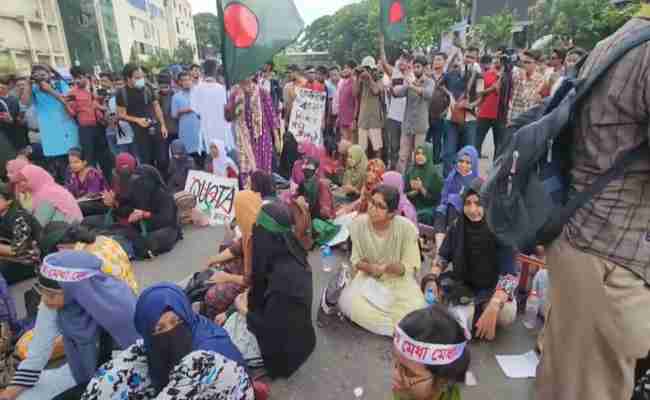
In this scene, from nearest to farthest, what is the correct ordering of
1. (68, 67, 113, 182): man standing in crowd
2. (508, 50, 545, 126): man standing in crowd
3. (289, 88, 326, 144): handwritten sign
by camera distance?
(508, 50, 545, 126): man standing in crowd < (68, 67, 113, 182): man standing in crowd < (289, 88, 326, 144): handwritten sign

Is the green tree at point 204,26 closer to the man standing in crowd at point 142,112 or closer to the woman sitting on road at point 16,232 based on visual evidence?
the man standing in crowd at point 142,112

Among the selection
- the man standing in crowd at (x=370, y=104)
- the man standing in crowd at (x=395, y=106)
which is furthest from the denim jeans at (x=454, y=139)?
the man standing in crowd at (x=370, y=104)

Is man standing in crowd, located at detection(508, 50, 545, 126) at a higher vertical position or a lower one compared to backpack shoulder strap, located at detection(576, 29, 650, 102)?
lower

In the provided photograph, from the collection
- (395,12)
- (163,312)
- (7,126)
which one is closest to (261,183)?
(163,312)

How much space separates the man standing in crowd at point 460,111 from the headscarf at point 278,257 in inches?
167

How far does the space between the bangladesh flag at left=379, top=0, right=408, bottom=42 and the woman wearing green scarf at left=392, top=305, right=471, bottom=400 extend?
477cm

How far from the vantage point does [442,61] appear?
6555 mm

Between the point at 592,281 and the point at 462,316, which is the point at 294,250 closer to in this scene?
the point at 462,316

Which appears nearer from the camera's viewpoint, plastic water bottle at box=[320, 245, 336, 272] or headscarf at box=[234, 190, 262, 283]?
headscarf at box=[234, 190, 262, 283]

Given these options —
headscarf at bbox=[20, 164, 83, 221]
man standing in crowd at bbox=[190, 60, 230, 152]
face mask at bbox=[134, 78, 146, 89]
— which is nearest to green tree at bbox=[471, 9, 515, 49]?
man standing in crowd at bbox=[190, 60, 230, 152]

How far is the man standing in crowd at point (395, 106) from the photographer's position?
6213 mm

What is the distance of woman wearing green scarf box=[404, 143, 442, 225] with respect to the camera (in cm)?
469

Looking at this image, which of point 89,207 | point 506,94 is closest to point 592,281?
point 89,207

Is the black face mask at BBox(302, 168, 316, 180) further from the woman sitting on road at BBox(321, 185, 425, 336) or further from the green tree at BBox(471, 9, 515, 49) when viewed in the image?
the green tree at BBox(471, 9, 515, 49)
